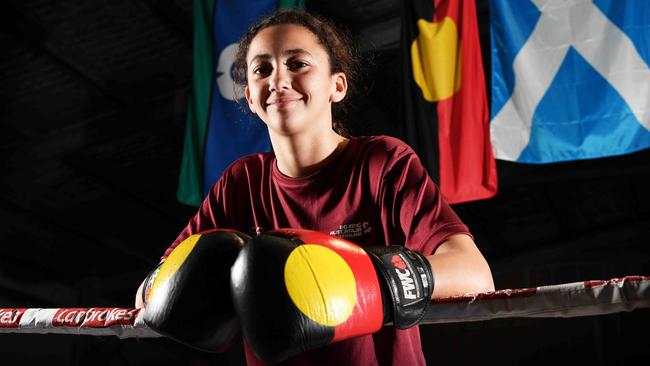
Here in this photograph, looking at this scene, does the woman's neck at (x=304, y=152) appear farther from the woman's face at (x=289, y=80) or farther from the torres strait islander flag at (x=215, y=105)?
the torres strait islander flag at (x=215, y=105)

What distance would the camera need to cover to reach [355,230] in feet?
3.66

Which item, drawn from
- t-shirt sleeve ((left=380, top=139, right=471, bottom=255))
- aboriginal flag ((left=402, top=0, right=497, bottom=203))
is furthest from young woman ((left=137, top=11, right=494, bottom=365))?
aboriginal flag ((left=402, top=0, right=497, bottom=203))

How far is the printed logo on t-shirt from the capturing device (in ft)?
3.66

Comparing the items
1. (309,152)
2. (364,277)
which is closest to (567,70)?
(309,152)

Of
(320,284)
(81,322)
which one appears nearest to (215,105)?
(81,322)

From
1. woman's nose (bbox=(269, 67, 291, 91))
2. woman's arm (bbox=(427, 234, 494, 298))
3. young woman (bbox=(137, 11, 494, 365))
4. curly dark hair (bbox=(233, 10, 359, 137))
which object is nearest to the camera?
woman's arm (bbox=(427, 234, 494, 298))

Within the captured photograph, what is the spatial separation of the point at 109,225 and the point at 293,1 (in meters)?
4.15

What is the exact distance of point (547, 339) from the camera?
762 centimetres

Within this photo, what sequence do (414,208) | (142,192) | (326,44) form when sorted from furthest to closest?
1. (142,192)
2. (326,44)
3. (414,208)

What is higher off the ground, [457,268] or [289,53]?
[289,53]

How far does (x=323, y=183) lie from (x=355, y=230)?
112 millimetres

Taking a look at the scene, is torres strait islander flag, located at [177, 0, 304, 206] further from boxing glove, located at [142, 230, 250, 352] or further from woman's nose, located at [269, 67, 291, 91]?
boxing glove, located at [142, 230, 250, 352]

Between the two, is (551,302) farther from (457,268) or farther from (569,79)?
(569,79)

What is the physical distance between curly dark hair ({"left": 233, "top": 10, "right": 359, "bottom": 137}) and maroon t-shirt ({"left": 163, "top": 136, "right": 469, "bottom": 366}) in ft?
0.62
